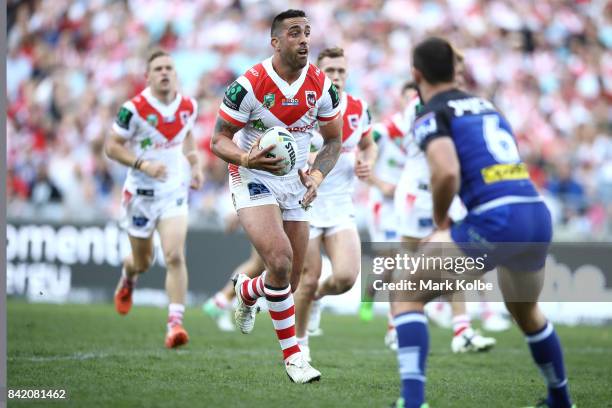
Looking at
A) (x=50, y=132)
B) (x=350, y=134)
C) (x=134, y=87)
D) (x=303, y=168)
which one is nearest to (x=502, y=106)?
(x=134, y=87)

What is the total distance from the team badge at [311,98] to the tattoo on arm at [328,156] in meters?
0.44

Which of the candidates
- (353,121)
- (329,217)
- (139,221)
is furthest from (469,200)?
(139,221)

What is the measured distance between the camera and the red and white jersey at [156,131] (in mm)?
10633

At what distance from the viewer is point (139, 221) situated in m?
10.8

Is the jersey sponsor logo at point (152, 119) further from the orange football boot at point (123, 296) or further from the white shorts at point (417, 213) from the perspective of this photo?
the white shorts at point (417, 213)

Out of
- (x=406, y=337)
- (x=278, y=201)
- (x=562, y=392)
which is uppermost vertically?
(x=278, y=201)

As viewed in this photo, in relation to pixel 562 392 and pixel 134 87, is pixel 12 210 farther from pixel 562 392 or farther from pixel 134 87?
pixel 562 392

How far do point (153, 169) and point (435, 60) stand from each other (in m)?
5.19

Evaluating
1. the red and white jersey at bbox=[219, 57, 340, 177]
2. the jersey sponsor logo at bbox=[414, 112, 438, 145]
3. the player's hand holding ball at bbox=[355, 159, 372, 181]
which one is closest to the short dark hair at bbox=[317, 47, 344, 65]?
the player's hand holding ball at bbox=[355, 159, 372, 181]

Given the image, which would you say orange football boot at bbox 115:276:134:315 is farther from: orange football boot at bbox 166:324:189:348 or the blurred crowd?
the blurred crowd

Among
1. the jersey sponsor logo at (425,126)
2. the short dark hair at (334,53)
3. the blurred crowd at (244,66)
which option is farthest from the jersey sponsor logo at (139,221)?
the blurred crowd at (244,66)

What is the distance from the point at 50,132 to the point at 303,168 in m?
14.7

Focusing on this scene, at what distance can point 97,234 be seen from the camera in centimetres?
1727

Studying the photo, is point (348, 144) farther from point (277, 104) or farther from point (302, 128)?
point (277, 104)
